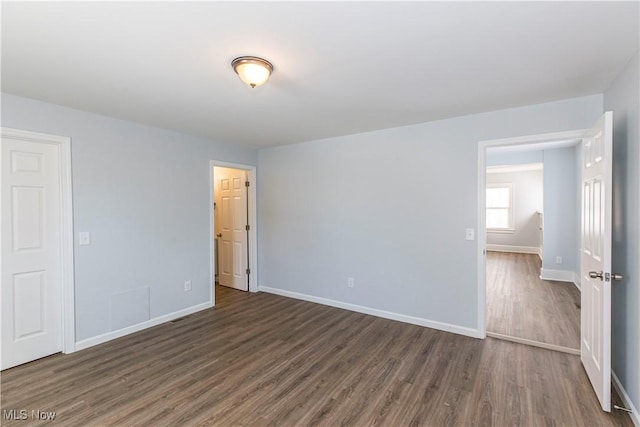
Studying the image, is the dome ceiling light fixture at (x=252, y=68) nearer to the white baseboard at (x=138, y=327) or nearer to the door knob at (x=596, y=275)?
the door knob at (x=596, y=275)

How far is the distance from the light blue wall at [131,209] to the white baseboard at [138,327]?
54mm

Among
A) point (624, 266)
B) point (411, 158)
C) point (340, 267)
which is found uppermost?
point (411, 158)

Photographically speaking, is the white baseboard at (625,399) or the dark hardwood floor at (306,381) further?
the dark hardwood floor at (306,381)

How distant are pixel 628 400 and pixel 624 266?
922 millimetres

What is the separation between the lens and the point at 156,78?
90.6 inches

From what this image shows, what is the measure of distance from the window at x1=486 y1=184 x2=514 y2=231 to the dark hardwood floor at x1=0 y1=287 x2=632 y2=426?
7.03 metres

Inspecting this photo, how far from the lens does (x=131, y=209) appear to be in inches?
137

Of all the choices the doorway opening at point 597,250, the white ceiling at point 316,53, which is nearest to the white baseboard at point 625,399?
the doorway opening at point 597,250

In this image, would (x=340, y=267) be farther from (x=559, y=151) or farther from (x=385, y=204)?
(x=559, y=151)

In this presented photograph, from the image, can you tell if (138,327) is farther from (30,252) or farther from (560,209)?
(560,209)

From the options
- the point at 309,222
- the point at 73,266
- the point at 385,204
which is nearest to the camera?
the point at 73,266

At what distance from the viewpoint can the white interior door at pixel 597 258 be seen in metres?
2.04

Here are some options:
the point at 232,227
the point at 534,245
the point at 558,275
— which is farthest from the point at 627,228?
the point at 534,245

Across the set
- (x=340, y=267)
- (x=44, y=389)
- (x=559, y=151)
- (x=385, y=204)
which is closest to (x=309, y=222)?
(x=340, y=267)
